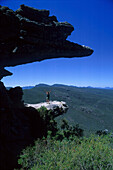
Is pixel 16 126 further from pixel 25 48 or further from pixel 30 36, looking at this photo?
pixel 30 36

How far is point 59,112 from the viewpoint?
57.9ft

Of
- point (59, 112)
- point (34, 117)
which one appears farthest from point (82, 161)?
point (59, 112)

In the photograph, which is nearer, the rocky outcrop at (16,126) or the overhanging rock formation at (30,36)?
the rocky outcrop at (16,126)

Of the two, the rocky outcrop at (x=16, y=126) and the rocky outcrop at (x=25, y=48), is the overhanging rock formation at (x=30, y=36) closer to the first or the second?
the rocky outcrop at (x=25, y=48)

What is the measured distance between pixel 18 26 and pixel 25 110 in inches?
433

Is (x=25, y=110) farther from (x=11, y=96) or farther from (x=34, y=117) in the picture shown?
(x=11, y=96)

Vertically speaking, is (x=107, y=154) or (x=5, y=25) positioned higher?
(x=5, y=25)

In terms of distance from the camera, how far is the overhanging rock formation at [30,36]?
37.1 ft

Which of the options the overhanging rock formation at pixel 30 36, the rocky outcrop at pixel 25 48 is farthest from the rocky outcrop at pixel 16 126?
the overhanging rock formation at pixel 30 36

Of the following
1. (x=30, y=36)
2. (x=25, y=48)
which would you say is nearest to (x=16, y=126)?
(x=25, y=48)

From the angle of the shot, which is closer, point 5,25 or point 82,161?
point 82,161

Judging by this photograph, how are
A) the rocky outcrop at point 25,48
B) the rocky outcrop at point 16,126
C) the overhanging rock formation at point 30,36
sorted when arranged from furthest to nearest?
1. the overhanging rock formation at point 30,36
2. the rocky outcrop at point 25,48
3. the rocky outcrop at point 16,126

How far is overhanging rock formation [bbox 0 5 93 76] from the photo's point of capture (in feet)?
37.1

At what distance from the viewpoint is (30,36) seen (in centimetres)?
1209
